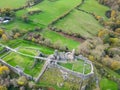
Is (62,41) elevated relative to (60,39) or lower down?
lower down

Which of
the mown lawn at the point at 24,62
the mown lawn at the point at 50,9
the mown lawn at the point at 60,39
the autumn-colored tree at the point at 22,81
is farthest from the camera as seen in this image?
the mown lawn at the point at 50,9

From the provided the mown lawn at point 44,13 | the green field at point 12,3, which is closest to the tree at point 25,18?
the mown lawn at point 44,13

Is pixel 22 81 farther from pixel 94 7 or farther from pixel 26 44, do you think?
pixel 94 7

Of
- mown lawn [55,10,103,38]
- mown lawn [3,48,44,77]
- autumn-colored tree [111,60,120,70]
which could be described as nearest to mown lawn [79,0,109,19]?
mown lawn [55,10,103,38]

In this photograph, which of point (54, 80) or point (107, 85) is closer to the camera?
point (54, 80)

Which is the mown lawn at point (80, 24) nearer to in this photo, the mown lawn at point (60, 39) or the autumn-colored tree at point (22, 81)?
the mown lawn at point (60, 39)

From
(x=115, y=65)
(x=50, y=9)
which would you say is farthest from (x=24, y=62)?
(x=50, y=9)

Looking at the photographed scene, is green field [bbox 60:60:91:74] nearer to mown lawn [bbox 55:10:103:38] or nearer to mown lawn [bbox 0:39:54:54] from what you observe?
mown lawn [bbox 0:39:54:54]

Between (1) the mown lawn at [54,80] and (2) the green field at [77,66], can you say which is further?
(2) the green field at [77,66]
